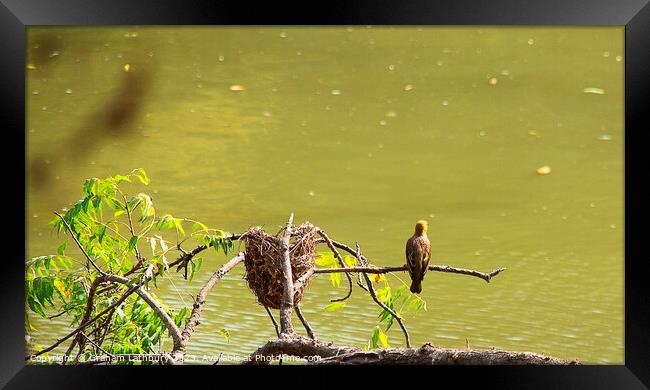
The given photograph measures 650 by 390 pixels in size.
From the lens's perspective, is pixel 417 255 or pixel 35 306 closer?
pixel 417 255

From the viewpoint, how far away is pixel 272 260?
322cm

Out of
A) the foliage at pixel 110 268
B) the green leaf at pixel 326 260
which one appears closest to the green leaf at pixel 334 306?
the green leaf at pixel 326 260

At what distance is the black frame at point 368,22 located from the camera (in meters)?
2.99

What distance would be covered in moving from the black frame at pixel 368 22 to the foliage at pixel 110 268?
204mm

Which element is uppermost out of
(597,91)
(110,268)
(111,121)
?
(597,91)

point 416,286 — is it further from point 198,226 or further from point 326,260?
point 198,226

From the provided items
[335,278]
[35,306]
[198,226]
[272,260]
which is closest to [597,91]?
[335,278]

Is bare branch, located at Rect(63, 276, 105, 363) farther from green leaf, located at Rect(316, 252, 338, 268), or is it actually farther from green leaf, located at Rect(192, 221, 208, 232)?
green leaf, located at Rect(316, 252, 338, 268)

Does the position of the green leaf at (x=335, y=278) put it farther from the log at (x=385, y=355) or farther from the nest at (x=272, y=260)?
the log at (x=385, y=355)

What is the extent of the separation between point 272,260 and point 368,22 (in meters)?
0.76

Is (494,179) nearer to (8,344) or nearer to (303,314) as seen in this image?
(303,314)

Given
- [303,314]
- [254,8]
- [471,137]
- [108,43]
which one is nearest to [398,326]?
[303,314]

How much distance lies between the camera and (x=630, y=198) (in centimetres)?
307

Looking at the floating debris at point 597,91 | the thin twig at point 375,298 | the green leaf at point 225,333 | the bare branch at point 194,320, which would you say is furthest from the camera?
the floating debris at point 597,91
